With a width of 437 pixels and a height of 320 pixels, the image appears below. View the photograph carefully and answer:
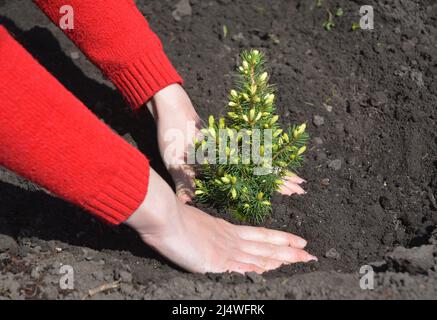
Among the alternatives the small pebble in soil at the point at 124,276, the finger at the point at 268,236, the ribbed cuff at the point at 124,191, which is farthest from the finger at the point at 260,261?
the ribbed cuff at the point at 124,191

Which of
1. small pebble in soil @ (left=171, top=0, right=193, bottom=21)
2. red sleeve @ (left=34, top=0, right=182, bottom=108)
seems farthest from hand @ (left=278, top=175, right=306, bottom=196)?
small pebble in soil @ (left=171, top=0, right=193, bottom=21)

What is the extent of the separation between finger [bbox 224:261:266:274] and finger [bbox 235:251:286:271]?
3 centimetres

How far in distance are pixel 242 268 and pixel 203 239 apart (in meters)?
0.26

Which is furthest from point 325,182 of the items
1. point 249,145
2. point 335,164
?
point 249,145

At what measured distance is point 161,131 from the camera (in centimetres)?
314

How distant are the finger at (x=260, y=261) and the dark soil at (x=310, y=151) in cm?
6

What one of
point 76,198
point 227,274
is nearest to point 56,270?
point 76,198

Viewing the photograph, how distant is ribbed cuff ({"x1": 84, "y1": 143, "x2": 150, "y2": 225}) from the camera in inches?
87.9

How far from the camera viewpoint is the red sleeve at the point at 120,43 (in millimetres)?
2879

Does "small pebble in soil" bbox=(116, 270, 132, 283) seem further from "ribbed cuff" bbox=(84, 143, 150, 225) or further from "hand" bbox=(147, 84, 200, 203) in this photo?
"hand" bbox=(147, 84, 200, 203)

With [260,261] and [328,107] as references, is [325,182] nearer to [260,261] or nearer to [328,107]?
[328,107]

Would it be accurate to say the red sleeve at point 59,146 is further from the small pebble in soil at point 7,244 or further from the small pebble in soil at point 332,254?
the small pebble in soil at point 332,254

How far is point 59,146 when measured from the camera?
6.88 ft
